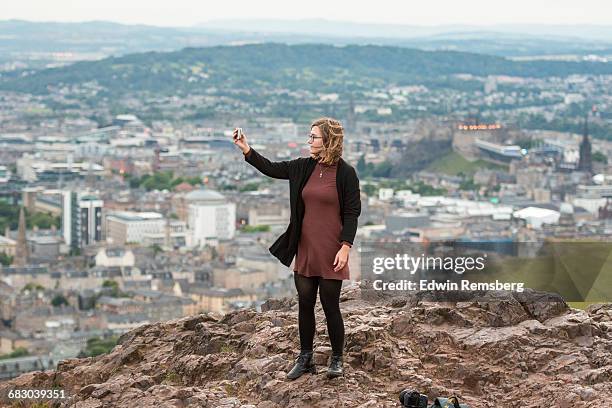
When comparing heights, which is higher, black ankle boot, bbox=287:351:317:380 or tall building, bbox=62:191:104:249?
black ankle boot, bbox=287:351:317:380

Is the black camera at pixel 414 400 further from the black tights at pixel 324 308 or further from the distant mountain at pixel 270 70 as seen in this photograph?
the distant mountain at pixel 270 70

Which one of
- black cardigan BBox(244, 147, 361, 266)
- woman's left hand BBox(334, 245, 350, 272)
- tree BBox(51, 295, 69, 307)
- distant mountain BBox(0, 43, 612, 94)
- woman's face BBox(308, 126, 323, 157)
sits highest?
woman's face BBox(308, 126, 323, 157)

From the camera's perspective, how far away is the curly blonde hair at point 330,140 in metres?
6.27

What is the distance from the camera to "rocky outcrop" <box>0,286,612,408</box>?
20.8 ft

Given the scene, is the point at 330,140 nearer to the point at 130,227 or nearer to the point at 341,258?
the point at 341,258

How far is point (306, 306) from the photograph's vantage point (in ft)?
20.8

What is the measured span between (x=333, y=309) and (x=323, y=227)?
1.06ft

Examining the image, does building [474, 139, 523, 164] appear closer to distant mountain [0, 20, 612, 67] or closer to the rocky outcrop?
distant mountain [0, 20, 612, 67]

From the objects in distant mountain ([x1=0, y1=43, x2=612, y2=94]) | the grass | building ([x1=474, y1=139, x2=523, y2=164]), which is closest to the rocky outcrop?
the grass

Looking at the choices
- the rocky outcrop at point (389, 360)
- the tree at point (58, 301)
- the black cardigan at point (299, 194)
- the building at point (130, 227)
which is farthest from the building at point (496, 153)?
the black cardigan at point (299, 194)

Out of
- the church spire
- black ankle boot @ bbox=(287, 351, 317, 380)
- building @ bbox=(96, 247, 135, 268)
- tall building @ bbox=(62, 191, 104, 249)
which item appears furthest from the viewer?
tall building @ bbox=(62, 191, 104, 249)

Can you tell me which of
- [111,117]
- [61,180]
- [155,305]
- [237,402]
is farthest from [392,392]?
[111,117]

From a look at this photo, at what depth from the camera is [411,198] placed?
3713 inches

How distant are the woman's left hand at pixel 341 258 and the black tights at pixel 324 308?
0.07 m
